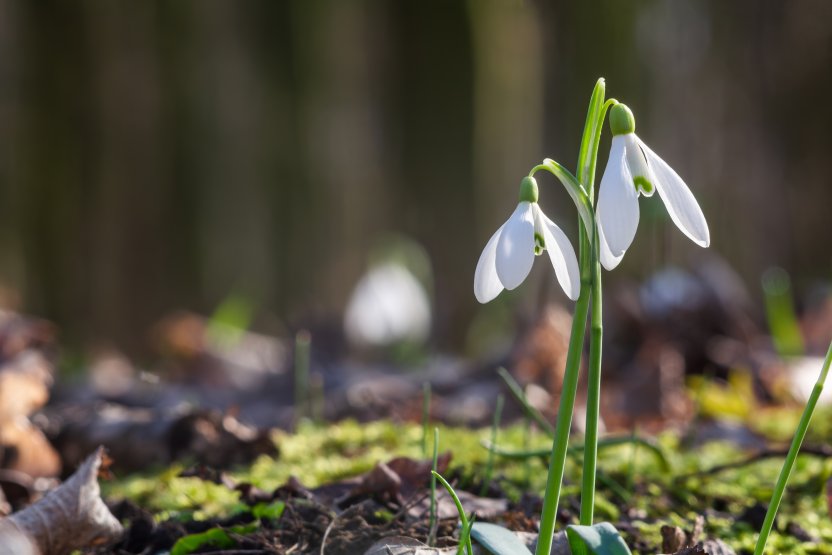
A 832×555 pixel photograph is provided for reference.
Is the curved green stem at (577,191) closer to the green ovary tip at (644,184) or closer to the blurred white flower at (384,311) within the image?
the green ovary tip at (644,184)

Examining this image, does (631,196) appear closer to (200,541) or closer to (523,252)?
(523,252)

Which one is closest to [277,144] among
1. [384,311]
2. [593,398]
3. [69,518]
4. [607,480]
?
[384,311]

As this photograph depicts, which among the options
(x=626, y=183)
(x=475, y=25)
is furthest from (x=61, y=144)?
(x=626, y=183)

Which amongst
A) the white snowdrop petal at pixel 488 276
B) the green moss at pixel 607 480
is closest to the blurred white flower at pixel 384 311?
the green moss at pixel 607 480

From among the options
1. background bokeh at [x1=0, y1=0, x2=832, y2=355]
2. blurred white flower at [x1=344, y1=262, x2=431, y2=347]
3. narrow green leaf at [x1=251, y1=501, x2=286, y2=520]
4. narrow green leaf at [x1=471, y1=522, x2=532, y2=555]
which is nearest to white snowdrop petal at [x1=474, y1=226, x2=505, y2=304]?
narrow green leaf at [x1=471, y1=522, x2=532, y2=555]

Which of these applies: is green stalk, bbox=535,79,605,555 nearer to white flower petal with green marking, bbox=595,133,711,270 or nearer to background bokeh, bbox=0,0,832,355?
white flower petal with green marking, bbox=595,133,711,270

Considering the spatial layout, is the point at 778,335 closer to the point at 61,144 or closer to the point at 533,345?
the point at 533,345

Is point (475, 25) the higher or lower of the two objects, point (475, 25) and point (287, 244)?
the higher
